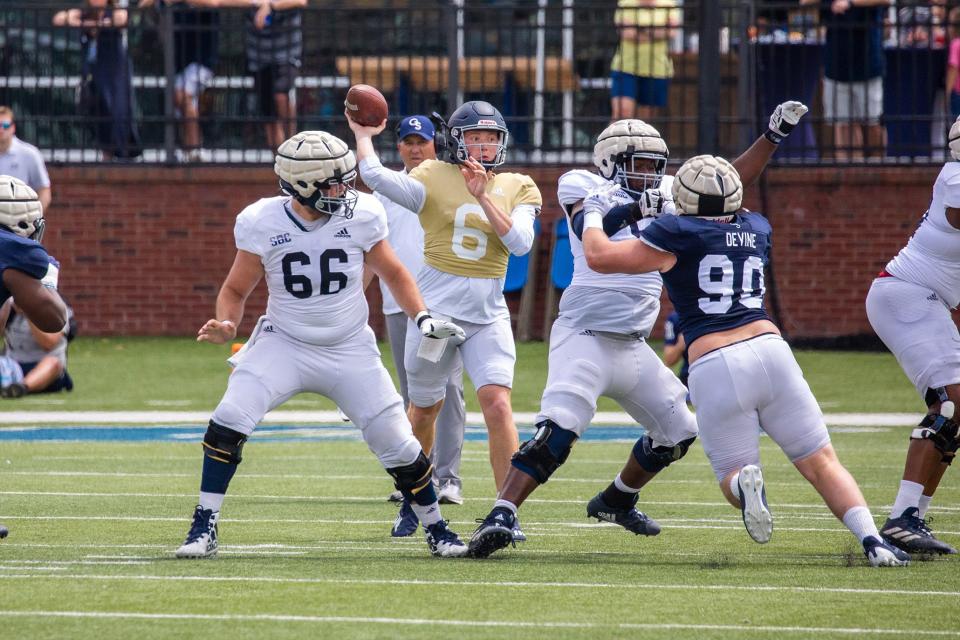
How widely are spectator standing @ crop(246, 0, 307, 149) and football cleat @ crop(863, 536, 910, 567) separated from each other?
41.5 feet

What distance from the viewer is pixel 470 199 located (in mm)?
8828

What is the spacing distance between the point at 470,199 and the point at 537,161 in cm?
1041

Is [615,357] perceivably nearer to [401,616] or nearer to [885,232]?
[401,616]

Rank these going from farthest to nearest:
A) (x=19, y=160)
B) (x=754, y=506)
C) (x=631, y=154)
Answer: (x=19, y=160), (x=631, y=154), (x=754, y=506)

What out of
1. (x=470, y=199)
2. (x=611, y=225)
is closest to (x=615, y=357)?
(x=611, y=225)

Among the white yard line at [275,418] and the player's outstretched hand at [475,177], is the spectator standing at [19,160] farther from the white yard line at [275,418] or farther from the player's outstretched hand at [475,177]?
the player's outstretched hand at [475,177]

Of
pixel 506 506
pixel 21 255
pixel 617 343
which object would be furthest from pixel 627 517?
pixel 21 255

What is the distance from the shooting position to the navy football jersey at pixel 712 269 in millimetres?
7266

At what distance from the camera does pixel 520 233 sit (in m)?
8.52

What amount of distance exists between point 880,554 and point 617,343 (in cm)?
162

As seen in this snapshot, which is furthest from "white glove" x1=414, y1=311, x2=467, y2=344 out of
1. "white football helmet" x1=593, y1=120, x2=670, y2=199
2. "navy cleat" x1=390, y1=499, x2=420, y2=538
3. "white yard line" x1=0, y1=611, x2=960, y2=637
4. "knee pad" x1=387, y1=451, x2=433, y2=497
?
"white yard line" x1=0, y1=611, x2=960, y2=637

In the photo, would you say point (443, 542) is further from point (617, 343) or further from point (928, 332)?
point (928, 332)

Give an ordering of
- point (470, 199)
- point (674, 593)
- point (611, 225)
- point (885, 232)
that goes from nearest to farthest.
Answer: point (674, 593) → point (611, 225) → point (470, 199) → point (885, 232)

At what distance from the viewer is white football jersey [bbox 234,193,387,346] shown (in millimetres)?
7570
